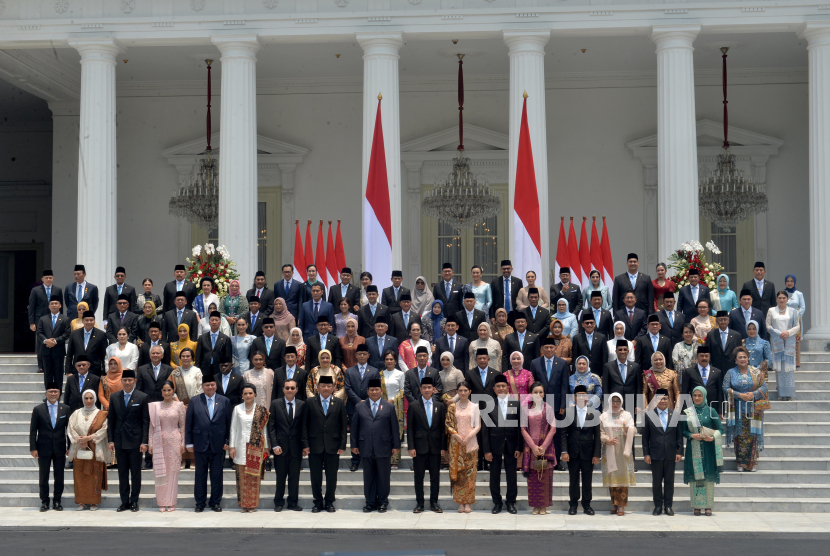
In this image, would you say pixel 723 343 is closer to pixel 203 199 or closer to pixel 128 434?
pixel 128 434

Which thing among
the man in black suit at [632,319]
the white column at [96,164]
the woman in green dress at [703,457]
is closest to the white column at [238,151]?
the white column at [96,164]

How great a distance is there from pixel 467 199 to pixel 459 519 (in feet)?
32.8

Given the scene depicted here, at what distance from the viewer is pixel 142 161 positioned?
24.9 meters

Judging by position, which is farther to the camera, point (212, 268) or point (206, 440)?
point (212, 268)

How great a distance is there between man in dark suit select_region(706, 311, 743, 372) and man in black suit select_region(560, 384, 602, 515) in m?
2.64

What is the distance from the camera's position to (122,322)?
15539 mm

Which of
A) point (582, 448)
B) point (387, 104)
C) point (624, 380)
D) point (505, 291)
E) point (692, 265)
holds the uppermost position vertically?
point (387, 104)

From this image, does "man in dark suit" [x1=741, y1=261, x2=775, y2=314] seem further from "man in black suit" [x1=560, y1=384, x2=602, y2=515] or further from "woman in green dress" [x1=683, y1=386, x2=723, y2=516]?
"man in black suit" [x1=560, y1=384, x2=602, y2=515]

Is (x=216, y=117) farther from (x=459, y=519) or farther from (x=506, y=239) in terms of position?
(x=459, y=519)

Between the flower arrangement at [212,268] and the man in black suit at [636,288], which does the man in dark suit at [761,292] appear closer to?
the man in black suit at [636,288]

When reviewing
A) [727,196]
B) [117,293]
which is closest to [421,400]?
[117,293]

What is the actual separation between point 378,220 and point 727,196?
26.8 ft

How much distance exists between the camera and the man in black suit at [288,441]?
13.1m

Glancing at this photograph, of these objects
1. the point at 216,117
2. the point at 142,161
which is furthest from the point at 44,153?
the point at 216,117
